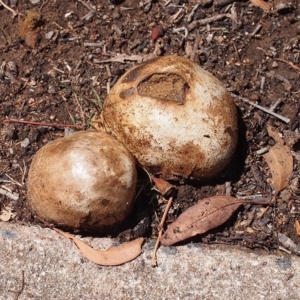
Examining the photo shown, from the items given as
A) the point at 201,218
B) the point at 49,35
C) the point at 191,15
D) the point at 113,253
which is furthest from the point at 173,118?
the point at 49,35

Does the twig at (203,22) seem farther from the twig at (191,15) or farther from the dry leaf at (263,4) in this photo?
the dry leaf at (263,4)

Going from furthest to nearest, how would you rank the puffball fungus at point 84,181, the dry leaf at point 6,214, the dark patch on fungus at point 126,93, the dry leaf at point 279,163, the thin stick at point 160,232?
the dry leaf at point 279,163
the dry leaf at point 6,214
the thin stick at point 160,232
the dark patch on fungus at point 126,93
the puffball fungus at point 84,181

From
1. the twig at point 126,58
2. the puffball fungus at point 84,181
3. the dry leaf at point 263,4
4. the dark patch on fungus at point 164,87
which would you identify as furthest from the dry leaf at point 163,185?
the dry leaf at point 263,4

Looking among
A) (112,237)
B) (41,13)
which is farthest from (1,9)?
(112,237)

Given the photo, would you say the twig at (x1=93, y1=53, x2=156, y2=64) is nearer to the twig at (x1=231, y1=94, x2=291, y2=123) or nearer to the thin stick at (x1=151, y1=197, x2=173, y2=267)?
the twig at (x1=231, y1=94, x2=291, y2=123)

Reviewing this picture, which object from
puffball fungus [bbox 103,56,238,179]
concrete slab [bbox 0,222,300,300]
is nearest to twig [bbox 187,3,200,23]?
puffball fungus [bbox 103,56,238,179]

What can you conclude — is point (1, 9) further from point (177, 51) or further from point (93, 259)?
point (93, 259)
